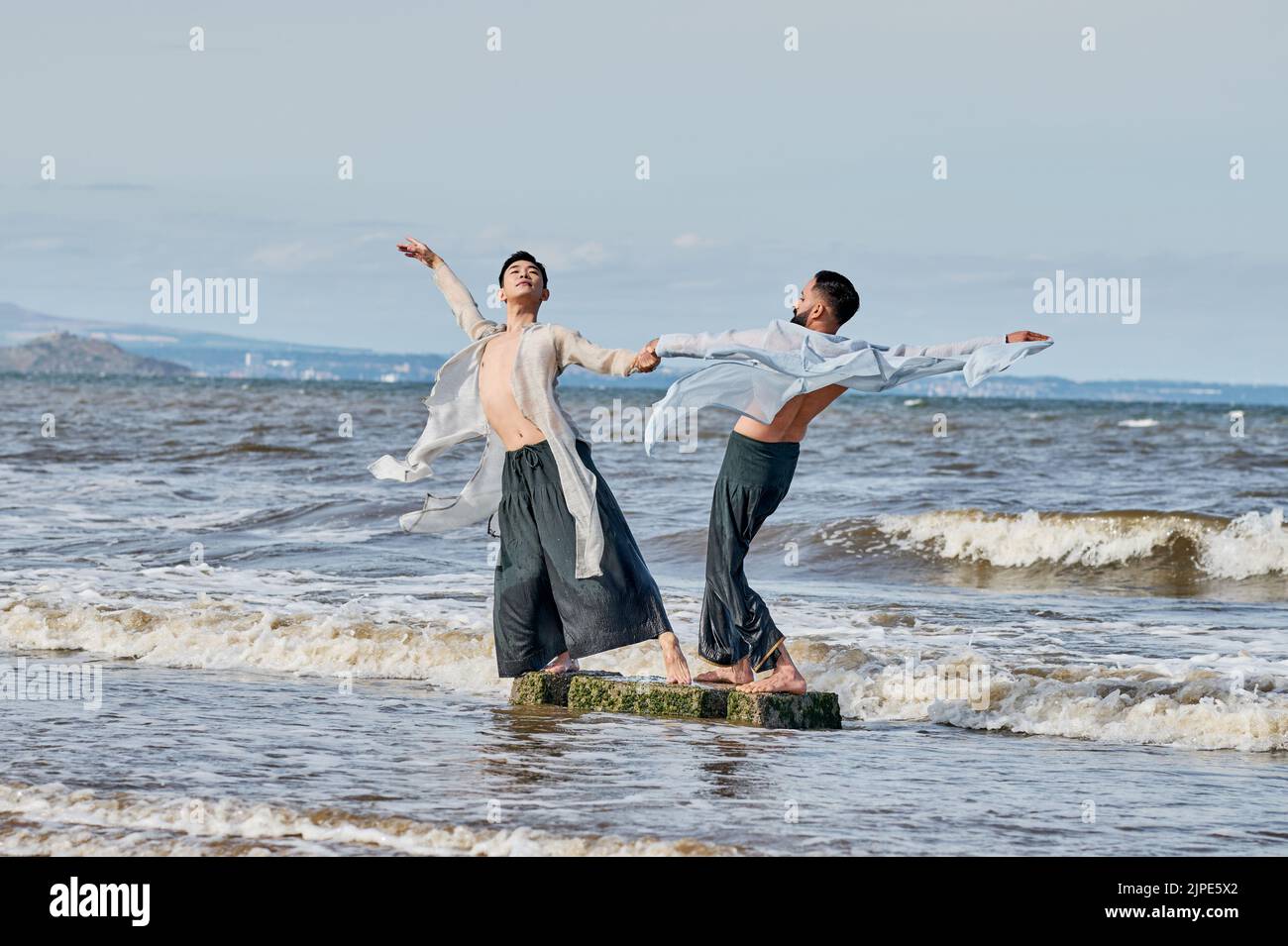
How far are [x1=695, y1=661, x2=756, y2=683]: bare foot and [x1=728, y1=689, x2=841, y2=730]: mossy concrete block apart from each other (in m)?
0.13

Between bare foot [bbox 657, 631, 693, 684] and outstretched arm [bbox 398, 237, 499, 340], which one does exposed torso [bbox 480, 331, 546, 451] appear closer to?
outstretched arm [bbox 398, 237, 499, 340]

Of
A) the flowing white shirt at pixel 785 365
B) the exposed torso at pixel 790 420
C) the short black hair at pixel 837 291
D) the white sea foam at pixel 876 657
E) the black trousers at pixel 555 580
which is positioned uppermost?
the short black hair at pixel 837 291

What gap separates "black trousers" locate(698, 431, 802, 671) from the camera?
7.07 metres

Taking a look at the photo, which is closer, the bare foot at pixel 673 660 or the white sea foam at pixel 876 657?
the bare foot at pixel 673 660

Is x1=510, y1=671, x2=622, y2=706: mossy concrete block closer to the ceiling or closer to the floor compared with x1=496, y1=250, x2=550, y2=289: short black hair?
closer to the floor

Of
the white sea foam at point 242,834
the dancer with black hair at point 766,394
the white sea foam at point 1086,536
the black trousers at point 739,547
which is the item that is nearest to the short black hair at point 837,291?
the dancer with black hair at point 766,394

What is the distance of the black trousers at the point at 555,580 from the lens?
7.11 metres

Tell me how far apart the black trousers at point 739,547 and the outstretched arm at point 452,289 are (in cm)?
139

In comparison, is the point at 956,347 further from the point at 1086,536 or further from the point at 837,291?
the point at 1086,536

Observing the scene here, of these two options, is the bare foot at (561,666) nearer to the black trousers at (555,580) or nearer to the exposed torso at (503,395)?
the black trousers at (555,580)

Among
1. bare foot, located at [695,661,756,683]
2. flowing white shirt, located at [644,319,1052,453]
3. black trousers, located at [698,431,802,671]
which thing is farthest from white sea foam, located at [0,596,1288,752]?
flowing white shirt, located at [644,319,1052,453]

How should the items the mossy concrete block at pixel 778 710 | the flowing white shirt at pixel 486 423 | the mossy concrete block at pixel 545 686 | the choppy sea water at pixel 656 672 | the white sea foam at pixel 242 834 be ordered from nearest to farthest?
the white sea foam at pixel 242 834, the choppy sea water at pixel 656 672, the flowing white shirt at pixel 486 423, the mossy concrete block at pixel 778 710, the mossy concrete block at pixel 545 686
